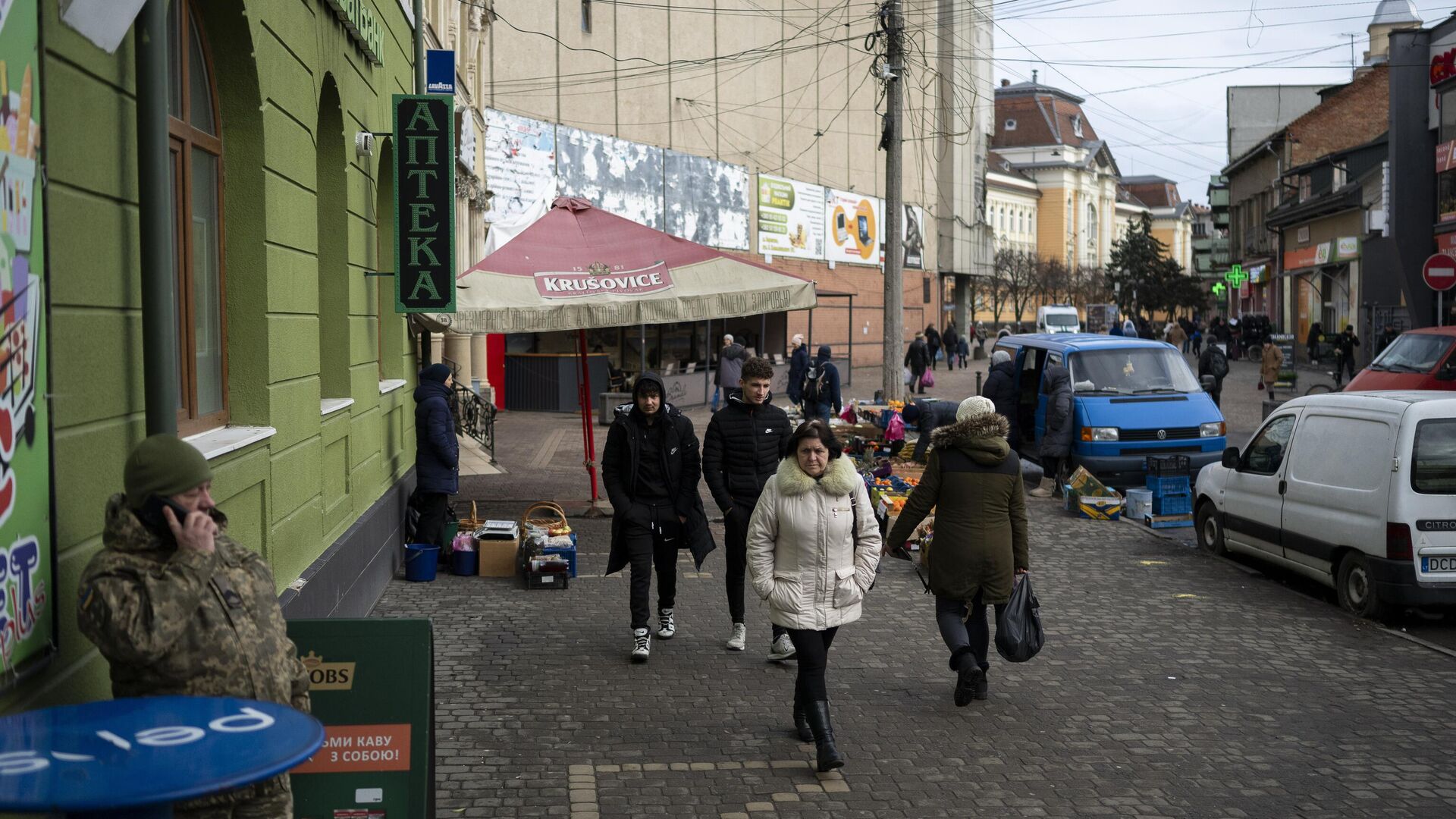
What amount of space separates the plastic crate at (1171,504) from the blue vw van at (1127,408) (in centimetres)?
140

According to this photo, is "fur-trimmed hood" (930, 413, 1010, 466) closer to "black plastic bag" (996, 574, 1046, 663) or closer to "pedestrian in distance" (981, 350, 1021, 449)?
"black plastic bag" (996, 574, 1046, 663)

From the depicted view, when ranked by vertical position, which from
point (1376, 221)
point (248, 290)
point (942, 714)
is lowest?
point (942, 714)

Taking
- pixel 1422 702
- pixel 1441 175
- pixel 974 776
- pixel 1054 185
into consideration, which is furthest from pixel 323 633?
pixel 1054 185

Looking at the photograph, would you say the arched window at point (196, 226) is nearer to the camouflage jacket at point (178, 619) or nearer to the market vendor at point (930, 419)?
the camouflage jacket at point (178, 619)

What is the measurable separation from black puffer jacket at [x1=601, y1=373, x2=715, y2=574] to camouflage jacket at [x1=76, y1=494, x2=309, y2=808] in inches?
185

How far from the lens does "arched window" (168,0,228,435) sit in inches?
244

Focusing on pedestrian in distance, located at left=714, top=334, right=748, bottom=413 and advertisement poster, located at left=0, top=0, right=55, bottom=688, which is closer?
advertisement poster, located at left=0, top=0, right=55, bottom=688

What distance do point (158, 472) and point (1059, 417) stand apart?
13.7 meters

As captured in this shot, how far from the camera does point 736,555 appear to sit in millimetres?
8719

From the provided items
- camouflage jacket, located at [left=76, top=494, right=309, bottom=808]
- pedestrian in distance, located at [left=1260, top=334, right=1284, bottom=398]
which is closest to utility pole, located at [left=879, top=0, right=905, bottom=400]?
pedestrian in distance, located at [left=1260, top=334, right=1284, bottom=398]

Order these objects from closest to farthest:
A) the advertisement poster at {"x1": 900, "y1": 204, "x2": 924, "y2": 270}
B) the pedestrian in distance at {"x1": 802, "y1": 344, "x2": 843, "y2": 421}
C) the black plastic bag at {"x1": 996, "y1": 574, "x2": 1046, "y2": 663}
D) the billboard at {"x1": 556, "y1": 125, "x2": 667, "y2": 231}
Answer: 1. the black plastic bag at {"x1": 996, "y1": 574, "x2": 1046, "y2": 663}
2. the pedestrian in distance at {"x1": 802, "y1": 344, "x2": 843, "y2": 421}
3. the billboard at {"x1": 556, "y1": 125, "x2": 667, "y2": 231}
4. the advertisement poster at {"x1": 900, "y1": 204, "x2": 924, "y2": 270}

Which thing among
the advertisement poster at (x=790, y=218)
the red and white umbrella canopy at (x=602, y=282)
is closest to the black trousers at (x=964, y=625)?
the red and white umbrella canopy at (x=602, y=282)

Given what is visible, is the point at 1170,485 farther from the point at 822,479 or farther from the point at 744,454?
the point at 822,479

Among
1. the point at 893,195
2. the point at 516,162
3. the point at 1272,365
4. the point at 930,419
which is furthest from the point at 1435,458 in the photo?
the point at 516,162
